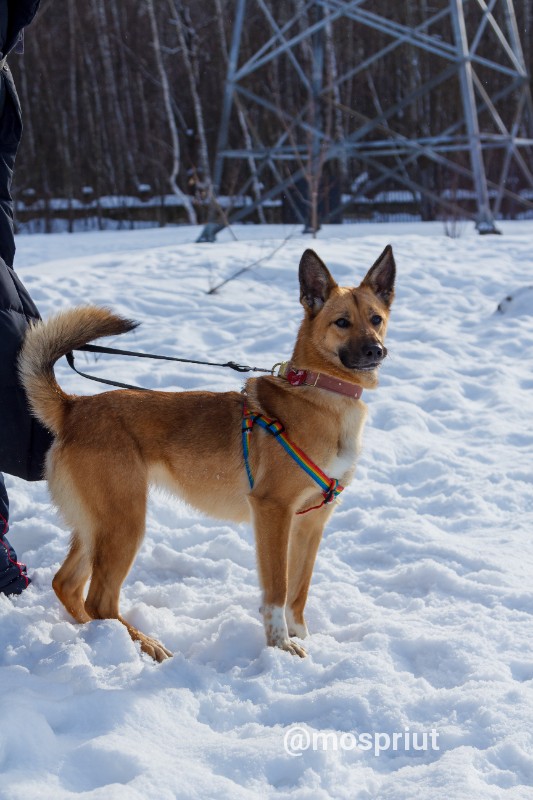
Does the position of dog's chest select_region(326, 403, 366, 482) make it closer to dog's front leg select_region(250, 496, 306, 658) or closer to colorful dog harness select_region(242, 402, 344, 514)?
colorful dog harness select_region(242, 402, 344, 514)

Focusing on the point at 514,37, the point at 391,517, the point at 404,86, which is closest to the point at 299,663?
the point at 391,517

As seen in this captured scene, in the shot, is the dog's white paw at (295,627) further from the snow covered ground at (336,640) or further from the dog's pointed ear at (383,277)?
the dog's pointed ear at (383,277)

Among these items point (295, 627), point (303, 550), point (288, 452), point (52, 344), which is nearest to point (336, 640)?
point (295, 627)

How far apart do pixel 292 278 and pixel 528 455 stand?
13.8 feet

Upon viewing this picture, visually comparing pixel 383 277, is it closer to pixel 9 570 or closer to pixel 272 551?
pixel 272 551

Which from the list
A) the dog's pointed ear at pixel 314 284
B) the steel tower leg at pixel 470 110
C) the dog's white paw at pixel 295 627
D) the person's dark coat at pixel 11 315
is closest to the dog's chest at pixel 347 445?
the dog's pointed ear at pixel 314 284

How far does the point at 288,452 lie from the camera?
108 inches

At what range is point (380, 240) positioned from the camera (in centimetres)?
991

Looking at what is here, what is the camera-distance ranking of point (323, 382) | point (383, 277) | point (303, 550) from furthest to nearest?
point (383, 277) < point (303, 550) < point (323, 382)

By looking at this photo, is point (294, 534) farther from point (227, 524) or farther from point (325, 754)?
point (325, 754)

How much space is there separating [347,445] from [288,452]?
232 mm

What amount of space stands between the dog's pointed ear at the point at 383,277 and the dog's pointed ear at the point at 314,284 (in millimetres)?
189

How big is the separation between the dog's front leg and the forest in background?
51.7 ft

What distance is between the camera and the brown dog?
8.60 feet
